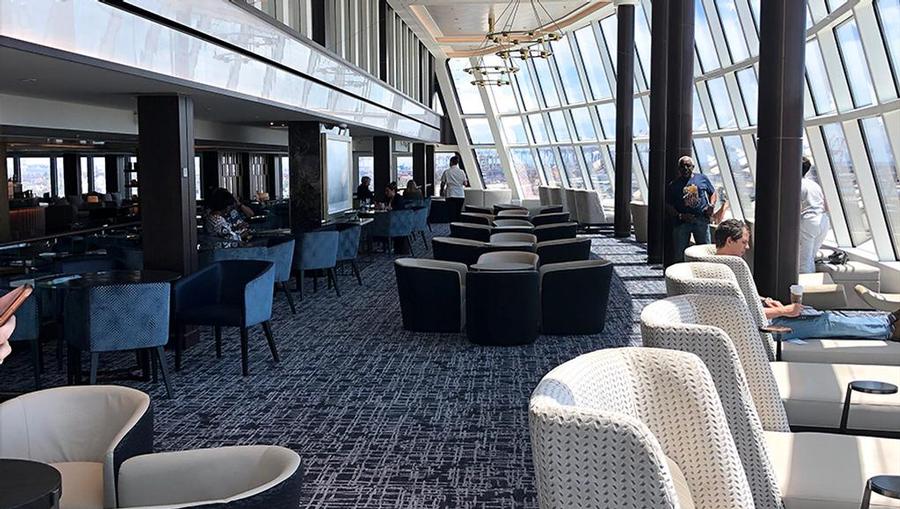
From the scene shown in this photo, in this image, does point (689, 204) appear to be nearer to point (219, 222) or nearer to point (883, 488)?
point (219, 222)

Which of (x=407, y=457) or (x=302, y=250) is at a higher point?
(x=302, y=250)

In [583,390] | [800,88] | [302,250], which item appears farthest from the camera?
[302,250]

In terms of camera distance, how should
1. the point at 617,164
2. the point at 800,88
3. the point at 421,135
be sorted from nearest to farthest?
the point at 800,88 → the point at 617,164 → the point at 421,135

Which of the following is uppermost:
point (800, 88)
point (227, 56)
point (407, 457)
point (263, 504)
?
point (227, 56)

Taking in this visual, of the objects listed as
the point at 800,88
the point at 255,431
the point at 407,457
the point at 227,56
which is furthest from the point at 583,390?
the point at 227,56

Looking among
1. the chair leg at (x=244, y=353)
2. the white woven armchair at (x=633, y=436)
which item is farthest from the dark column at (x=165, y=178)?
the white woven armchair at (x=633, y=436)

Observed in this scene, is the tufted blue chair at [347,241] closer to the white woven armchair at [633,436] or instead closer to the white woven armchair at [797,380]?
the white woven armchair at [797,380]

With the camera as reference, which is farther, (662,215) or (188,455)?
(662,215)

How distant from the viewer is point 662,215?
42.0 feet

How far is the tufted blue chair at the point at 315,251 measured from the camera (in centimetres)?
945

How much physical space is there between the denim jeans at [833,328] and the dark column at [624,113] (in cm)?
1187

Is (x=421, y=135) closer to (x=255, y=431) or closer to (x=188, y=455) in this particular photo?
(x=255, y=431)

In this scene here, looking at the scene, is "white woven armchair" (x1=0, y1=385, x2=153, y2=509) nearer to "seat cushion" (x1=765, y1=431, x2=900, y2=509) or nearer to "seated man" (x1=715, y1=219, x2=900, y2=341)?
"seat cushion" (x1=765, y1=431, x2=900, y2=509)

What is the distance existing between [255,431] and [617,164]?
524 inches
